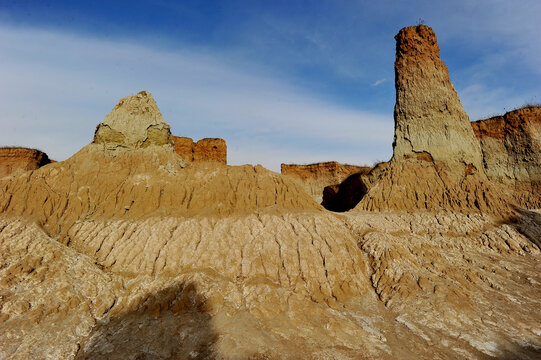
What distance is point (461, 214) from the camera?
1814cm

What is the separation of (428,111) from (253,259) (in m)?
18.2

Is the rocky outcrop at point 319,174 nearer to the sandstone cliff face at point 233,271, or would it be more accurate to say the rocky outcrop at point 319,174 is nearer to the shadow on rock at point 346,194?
the shadow on rock at point 346,194

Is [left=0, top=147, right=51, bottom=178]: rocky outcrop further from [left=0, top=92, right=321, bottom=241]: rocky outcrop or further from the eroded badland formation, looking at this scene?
[left=0, top=92, right=321, bottom=241]: rocky outcrop

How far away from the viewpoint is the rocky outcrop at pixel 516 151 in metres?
24.9

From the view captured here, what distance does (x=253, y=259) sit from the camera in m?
13.0

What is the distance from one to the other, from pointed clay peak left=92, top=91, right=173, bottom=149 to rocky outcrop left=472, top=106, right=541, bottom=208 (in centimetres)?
2879

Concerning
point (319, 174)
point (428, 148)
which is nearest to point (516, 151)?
point (428, 148)

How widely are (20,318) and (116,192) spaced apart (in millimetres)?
7294

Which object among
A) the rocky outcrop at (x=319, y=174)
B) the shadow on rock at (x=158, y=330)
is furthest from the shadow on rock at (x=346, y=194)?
the shadow on rock at (x=158, y=330)

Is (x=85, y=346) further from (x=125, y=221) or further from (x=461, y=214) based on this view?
(x=461, y=214)

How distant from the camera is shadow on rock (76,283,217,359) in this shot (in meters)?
8.55

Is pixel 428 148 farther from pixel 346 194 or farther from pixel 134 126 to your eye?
pixel 134 126

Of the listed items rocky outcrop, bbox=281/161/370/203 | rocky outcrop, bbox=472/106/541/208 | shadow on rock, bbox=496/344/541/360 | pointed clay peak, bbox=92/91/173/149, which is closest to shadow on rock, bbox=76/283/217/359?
shadow on rock, bbox=496/344/541/360

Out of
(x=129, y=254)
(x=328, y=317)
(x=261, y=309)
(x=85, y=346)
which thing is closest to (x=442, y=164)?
(x=328, y=317)
